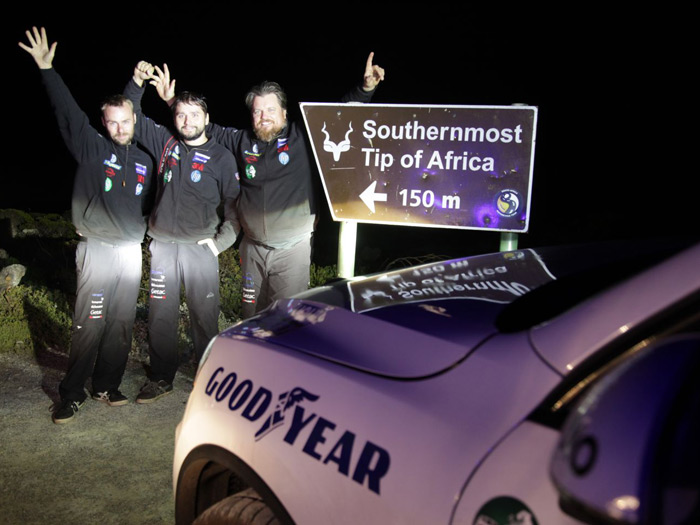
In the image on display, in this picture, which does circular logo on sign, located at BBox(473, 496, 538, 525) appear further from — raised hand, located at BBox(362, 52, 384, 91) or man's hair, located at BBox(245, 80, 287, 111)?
man's hair, located at BBox(245, 80, 287, 111)

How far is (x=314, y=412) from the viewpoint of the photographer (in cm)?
150

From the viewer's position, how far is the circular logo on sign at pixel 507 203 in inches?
139

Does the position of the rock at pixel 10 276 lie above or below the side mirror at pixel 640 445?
below

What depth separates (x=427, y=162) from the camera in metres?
3.69

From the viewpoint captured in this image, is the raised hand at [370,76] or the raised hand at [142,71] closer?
the raised hand at [370,76]

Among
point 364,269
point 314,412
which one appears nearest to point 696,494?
point 314,412

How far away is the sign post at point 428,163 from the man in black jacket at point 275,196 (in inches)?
12.4

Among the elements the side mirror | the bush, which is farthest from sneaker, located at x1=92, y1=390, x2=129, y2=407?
the side mirror

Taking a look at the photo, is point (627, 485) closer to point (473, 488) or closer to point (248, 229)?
point (473, 488)

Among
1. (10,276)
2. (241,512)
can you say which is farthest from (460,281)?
(10,276)

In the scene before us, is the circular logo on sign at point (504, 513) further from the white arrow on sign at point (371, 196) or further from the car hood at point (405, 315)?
the white arrow on sign at point (371, 196)

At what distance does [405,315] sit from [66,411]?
299 cm

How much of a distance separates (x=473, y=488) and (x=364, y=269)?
6593mm

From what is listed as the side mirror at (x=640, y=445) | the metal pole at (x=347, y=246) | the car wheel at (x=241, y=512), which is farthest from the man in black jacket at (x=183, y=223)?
the side mirror at (x=640, y=445)
